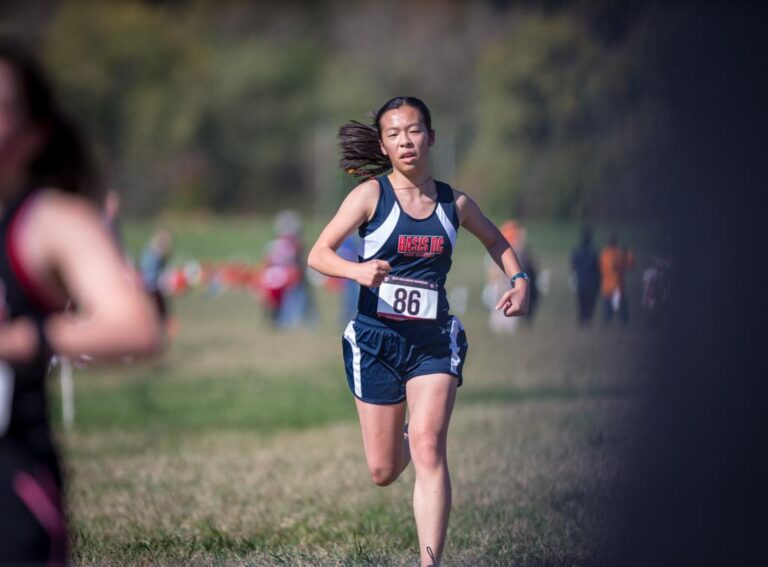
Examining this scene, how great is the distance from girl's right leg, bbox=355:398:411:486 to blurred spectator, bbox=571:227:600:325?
108cm

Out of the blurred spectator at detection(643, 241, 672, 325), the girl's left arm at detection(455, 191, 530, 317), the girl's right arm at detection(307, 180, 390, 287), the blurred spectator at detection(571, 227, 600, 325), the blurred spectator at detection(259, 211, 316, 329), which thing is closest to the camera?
the blurred spectator at detection(643, 241, 672, 325)

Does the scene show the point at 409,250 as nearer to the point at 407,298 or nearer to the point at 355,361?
the point at 407,298

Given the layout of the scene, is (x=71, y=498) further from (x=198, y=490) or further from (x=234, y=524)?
(x=234, y=524)

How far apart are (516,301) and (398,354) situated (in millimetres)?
565

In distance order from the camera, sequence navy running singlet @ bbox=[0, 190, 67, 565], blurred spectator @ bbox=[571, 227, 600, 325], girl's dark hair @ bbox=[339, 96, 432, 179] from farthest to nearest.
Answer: blurred spectator @ bbox=[571, 227, 600, 325], girl's dark hair @ bbox=[339, 96, 432, 179], navy running singlet @ bbox=[0, 190, 67, 565]

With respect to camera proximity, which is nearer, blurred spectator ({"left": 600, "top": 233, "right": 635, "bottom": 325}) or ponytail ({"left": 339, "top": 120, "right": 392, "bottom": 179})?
blurred spectator ({"left": 600, "top": 233, "right": 635, "bottom": 325})

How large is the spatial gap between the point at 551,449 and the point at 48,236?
15.4ft

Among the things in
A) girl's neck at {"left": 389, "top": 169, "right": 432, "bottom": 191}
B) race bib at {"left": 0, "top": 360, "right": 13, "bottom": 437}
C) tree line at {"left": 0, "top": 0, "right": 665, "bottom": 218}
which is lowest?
race bib at {"left": 0, "top": 360, "right": 13, "bottom": 437}

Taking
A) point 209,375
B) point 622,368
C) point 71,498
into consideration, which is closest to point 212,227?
point 209,375

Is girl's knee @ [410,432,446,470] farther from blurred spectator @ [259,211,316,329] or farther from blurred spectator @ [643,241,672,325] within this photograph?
blurred spectator @ [259,211,316,329]

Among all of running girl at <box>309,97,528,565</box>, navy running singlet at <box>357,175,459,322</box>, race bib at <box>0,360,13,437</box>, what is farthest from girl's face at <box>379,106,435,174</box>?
race bib at <box>0,360,13,437</box>

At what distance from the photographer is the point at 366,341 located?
15.9 ft

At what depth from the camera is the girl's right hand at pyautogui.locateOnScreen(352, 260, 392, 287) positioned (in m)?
4.19

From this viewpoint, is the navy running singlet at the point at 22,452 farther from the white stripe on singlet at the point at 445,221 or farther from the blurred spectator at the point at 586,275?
the blurred spectator at the point at 586,275
